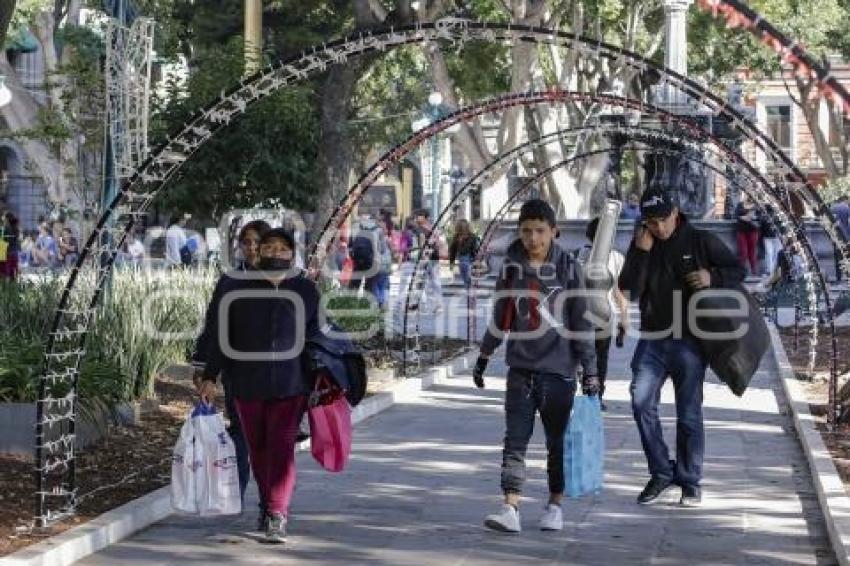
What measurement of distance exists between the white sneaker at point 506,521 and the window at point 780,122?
218 feet

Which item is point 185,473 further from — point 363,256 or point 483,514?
point 363,256

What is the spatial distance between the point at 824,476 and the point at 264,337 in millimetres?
3809

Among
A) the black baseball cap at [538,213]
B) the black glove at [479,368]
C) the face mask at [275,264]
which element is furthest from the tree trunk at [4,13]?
the black glove at [479,368]

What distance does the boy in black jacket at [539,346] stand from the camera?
31.8 ft

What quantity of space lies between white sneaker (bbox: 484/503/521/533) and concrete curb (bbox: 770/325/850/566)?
1.59 m

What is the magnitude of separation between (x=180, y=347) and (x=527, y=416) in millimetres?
8178

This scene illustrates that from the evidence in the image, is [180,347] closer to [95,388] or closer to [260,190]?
[95,388]

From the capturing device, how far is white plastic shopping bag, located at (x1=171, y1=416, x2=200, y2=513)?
9484mm

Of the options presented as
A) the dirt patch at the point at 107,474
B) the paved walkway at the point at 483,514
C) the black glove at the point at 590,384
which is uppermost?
the black glove at the point at 590,384

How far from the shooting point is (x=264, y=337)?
372 inches

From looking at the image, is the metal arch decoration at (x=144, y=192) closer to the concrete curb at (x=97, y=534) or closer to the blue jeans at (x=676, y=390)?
the concrete curb at (x=97, y=534)

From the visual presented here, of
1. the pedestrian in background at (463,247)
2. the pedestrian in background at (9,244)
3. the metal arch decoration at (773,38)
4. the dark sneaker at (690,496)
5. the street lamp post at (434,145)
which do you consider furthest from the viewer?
the street lamp post at (434,145)

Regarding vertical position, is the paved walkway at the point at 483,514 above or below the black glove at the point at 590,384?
below

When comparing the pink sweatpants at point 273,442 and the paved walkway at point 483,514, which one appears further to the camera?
the pink sweatpants at point 273,442
